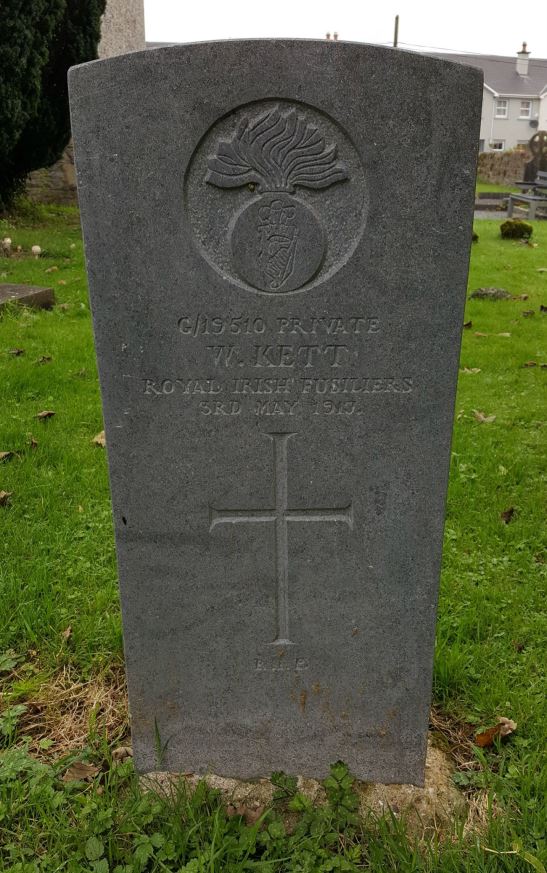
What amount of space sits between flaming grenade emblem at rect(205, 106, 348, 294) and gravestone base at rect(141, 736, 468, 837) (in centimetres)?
155

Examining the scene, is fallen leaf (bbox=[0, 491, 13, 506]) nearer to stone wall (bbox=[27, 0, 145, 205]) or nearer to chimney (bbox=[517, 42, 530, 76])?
stone wall (bbox=[27, 0, 145, 205])

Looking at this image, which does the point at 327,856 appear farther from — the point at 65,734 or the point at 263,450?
the point at 263,450

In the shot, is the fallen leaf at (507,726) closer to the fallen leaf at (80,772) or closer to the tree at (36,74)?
the fallen leaf at (80,772)

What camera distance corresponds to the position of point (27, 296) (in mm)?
6508

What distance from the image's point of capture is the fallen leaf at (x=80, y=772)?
2.32 meters

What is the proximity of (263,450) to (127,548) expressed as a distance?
0.49 meters

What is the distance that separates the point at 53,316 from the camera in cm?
652

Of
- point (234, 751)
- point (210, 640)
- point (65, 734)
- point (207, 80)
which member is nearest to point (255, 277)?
point (207, 80)

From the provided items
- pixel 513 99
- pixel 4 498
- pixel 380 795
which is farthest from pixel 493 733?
pixel 513 99

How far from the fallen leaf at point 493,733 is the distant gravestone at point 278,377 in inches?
9.4

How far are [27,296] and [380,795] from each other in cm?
540

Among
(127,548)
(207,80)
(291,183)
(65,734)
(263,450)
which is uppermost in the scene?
(207,80)

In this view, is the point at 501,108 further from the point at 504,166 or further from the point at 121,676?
the point at 121,676

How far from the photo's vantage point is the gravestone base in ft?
7.31
